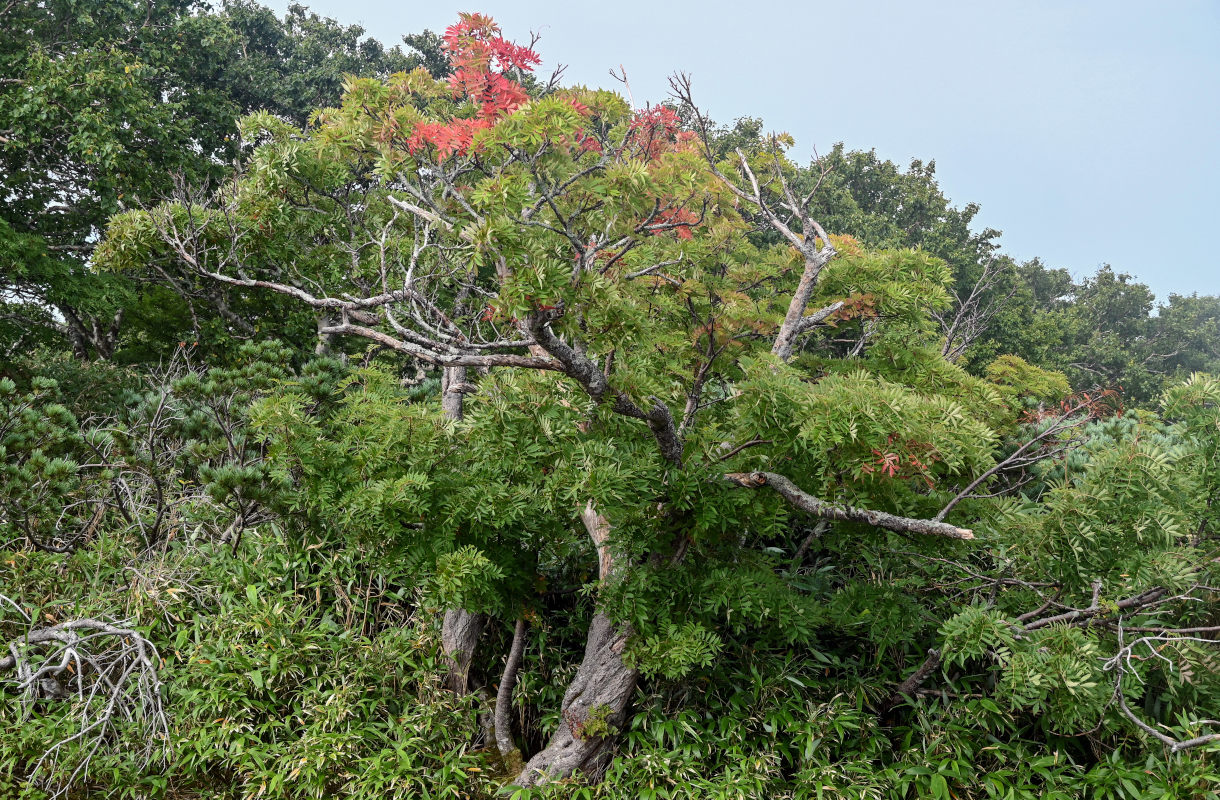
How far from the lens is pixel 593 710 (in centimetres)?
370

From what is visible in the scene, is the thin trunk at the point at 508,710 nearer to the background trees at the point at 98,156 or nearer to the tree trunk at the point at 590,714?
the tree trunk at the point at 590,714

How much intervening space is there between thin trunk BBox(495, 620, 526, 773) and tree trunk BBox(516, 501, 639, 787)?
20 centimetres

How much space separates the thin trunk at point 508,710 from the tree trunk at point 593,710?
0.20m

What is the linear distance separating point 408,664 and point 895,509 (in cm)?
289

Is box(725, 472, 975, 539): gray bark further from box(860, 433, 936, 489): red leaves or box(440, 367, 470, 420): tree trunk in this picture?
box(440, 367, 470, 420): tree trunk

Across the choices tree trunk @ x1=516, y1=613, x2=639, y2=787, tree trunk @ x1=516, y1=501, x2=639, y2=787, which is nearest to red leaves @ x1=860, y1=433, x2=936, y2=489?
tree trunk @ x1=516, y1=501, x2=639, y2=787

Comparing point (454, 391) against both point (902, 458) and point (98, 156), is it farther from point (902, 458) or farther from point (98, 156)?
point (98, 156)

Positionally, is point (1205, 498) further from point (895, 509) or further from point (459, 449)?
point (459, 449)

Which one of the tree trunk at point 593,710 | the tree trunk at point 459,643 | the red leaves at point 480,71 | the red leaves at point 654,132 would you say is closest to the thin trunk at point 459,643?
the tree trunk at point 459,643

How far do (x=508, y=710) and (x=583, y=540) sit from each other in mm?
1064

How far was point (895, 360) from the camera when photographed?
470 centimetres

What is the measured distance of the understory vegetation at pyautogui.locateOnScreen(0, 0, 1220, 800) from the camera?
9.75 feet

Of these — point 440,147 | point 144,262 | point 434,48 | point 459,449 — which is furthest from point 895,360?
point 434,48

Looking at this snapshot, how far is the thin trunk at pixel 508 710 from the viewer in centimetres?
397
